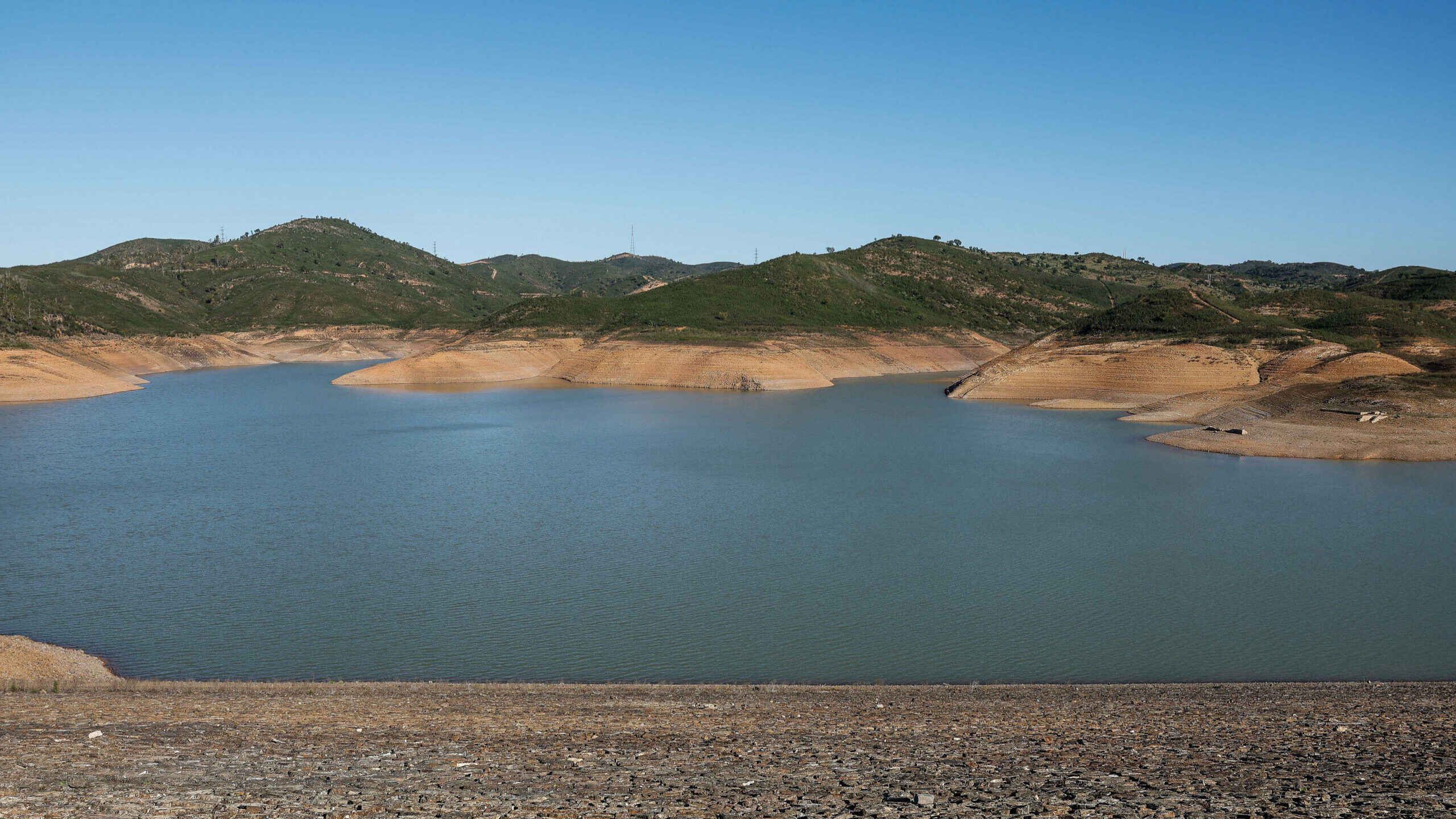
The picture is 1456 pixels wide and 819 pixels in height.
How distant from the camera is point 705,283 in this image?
124812mm

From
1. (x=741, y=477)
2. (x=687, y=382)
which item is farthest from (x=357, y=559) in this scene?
(x=687, y=382)

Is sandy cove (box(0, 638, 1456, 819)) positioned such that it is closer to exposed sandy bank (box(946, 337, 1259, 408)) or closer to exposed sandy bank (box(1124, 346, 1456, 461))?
exposed sandy bank (box(1124, 346, 1456, 461))

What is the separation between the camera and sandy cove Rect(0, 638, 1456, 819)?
862 cm

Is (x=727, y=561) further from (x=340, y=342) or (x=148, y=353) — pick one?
(x=340, y=342)

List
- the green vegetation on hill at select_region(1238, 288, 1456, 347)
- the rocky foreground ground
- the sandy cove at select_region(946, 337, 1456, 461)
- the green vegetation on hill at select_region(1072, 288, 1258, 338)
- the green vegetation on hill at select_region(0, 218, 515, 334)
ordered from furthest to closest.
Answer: the green vegetation on hill at select_region(0, 218, 515, 334) < the green vegetation on hill at select_region(1072, 288, 1258, 338) < the green vegetation on hill at select_region(1238, 288, 1456, 347) < the sandy cove at select_region(946, 337, 1456, 461) < the rocky foreground ground

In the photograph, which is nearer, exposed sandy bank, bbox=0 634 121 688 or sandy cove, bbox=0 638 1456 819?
sandy cove, bbox=0 638 1456 819

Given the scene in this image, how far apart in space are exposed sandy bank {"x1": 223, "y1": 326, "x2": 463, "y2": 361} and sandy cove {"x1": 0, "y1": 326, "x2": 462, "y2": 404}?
0.44ft

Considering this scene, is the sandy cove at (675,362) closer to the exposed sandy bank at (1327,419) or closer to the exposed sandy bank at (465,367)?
the exposed sandy bank at (465,367)

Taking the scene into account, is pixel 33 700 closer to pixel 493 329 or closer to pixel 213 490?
pixel 213 490

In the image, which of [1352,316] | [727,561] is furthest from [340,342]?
[727,561]

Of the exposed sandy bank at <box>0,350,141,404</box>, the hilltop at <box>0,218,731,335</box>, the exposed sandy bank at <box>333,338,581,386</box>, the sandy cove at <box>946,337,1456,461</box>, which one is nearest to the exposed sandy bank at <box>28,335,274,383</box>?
the hilltop at <box>0,218,731,335</box>

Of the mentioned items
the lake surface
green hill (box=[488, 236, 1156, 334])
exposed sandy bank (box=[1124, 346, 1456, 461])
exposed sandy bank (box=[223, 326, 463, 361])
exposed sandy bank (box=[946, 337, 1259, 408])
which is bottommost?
the lake surface

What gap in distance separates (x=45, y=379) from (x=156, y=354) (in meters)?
39.1

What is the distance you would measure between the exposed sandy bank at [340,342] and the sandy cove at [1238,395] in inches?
3358
